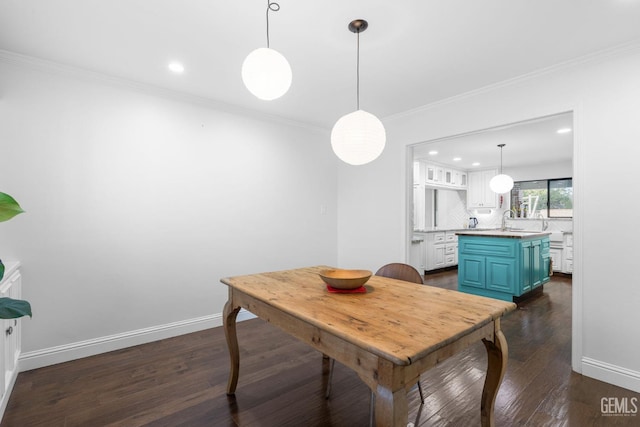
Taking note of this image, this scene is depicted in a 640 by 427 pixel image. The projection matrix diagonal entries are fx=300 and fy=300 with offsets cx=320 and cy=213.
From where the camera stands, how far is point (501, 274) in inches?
163

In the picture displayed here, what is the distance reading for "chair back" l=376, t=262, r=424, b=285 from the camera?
2.12 m

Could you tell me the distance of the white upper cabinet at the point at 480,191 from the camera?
710cm

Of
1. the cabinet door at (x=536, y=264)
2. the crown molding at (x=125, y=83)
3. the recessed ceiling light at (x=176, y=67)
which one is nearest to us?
the crown molding at (x=125, y=83)

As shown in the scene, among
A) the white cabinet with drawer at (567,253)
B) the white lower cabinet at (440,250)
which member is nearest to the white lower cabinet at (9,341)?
the white lower cabinet at (440,250)

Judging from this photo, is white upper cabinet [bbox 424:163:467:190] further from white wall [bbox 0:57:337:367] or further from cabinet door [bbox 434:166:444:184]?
white wall [bbox 0:57:337:367]

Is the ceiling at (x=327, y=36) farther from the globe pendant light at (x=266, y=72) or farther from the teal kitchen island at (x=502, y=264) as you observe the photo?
the teal kitchen island at (x=502, y=264)

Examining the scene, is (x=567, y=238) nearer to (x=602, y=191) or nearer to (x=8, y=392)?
(x=602, y=191)

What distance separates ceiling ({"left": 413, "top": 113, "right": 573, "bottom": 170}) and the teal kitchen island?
145cm

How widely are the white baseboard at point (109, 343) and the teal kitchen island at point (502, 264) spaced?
3.56 m

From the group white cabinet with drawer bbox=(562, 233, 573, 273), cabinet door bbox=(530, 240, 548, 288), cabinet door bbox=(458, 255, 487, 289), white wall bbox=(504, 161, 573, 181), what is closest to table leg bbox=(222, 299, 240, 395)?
cabinet door bbox=(458, 255, 487, 289)

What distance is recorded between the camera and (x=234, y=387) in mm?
2023

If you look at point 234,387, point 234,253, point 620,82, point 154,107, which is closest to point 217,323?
point 234,253

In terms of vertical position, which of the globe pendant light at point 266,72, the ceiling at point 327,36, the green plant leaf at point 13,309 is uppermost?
the ceiling at point 327,36

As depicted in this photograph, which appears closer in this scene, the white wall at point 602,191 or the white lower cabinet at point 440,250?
the white wall at point 602,191
